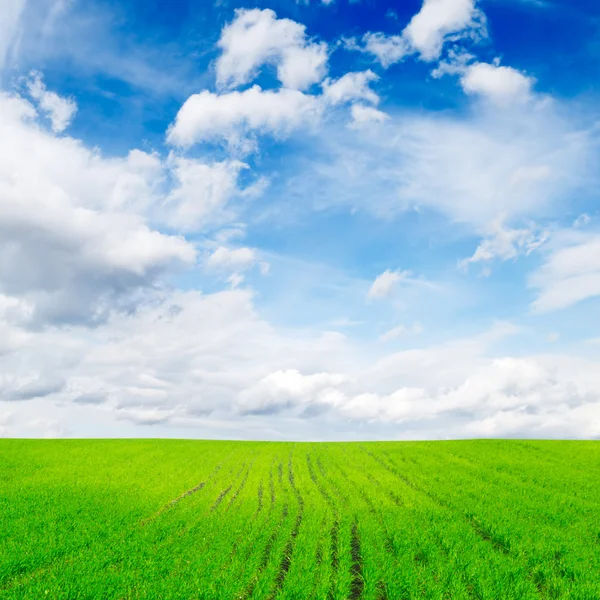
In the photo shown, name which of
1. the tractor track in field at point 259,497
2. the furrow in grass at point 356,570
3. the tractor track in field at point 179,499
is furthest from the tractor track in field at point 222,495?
the furrow in grass at point 356,570

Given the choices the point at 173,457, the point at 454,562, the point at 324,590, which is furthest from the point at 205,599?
the point at 173,457

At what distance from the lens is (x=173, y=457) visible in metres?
47.8

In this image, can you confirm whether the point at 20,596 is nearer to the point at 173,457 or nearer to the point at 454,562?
the point at 454,562

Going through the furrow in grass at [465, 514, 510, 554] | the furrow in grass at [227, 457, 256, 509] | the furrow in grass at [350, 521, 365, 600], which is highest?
the furrow in grass at [350, 521, 365, 600]

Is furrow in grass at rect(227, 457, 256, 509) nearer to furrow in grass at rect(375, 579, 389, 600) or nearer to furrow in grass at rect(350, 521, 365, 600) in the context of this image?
furrow in grass at rect(350, 521, 365, 600)

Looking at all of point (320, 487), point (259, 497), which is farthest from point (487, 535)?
point (320, 487)

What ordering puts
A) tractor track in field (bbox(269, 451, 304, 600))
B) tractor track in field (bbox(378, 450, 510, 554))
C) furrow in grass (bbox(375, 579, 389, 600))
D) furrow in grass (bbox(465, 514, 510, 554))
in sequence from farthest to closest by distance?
tractor track in field (bbox(378, 450, 510, 554))
furrow in grass (bbox(465, 514, 510, 554))
tractor track in field (bbox(269, 451, 304, 600))
furrow in grass (bbox(375, 579, 389, 600))

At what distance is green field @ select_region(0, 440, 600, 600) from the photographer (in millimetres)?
13430

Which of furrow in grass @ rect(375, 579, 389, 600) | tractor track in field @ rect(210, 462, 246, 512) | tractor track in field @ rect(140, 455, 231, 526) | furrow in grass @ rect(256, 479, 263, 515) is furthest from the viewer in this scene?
tractor track in field @ rect(210, 462, 246, 512)

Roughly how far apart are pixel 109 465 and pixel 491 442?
37564 millimetres

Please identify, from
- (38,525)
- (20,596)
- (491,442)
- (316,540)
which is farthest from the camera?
(491,442)

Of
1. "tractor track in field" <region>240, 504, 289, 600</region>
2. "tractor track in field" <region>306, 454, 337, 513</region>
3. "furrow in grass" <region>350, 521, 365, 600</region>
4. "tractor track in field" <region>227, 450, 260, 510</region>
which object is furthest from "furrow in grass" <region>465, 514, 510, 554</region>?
"tractor track in field" <region>227, 450, 260, 510</region>

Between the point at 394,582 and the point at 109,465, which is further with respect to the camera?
the point at 109,465

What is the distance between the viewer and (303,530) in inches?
767
